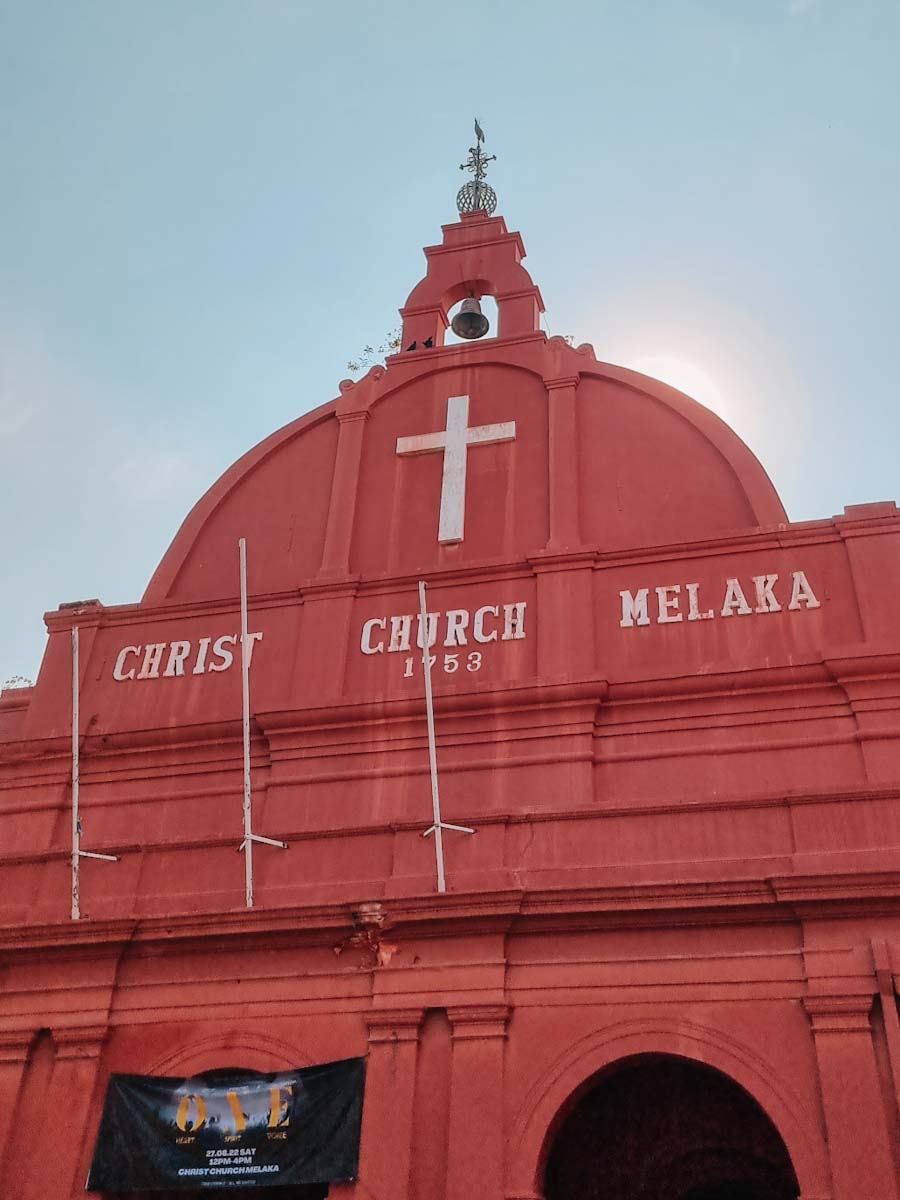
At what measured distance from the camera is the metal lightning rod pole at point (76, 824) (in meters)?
12.4

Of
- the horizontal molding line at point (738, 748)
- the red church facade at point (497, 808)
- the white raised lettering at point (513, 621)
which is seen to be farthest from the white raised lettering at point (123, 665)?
the horizontal molding line at point (738, 748)

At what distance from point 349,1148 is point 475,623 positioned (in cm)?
565

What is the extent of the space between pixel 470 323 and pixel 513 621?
18.1 feet

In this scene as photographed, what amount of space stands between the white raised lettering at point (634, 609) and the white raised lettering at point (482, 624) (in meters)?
1.36

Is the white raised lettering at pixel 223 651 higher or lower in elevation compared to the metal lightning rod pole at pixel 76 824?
higher

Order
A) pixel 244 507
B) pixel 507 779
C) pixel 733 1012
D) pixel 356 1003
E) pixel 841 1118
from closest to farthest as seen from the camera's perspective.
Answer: pixel 841 1118
pixel 733 1012
pixel 356 1003
pixel 507 779
pixel 244 507

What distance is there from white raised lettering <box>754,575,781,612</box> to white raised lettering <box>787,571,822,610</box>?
6.3 inches

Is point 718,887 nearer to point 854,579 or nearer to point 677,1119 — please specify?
point 677,1119

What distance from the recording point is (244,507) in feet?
53.8

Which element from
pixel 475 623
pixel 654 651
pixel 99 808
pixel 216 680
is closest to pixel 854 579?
pixel 654 651

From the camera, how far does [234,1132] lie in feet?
35.2

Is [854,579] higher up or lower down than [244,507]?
lower down

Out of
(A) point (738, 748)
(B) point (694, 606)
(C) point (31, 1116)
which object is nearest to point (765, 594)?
(B) point (694, 606)

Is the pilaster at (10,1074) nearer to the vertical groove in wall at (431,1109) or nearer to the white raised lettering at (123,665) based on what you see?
the vertical groove in wall at (431,1109)
